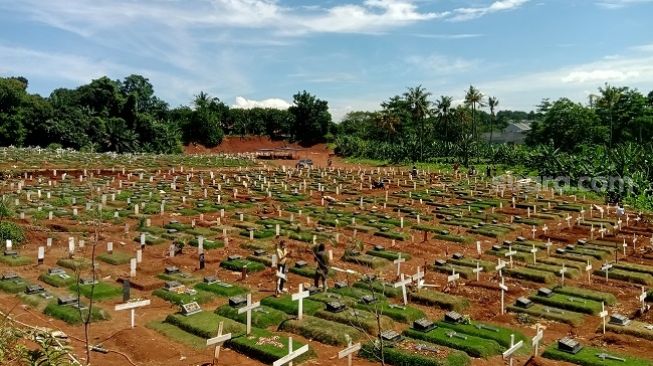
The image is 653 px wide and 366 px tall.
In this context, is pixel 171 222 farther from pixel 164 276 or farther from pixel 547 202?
pixel 547 202

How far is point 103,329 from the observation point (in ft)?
40.3

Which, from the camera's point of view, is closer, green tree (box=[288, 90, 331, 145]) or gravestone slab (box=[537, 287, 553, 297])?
gravestone slab (box=[537, 287, 553, 297])

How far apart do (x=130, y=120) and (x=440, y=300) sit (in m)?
70.8

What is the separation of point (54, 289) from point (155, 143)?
6516 cm

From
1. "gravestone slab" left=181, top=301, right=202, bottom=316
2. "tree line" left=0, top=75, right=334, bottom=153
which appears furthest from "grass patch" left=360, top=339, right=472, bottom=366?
"tree line" left=0, top=75, right=334, bottom=153

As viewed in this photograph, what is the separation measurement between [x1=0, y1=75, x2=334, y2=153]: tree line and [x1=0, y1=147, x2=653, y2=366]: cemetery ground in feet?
115

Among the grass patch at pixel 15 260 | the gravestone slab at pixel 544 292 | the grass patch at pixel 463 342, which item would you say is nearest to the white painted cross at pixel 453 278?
the gravestone slab at pixel 544 292

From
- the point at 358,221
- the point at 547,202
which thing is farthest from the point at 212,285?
the point at 547,202

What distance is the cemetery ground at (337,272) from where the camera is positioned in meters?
11.5

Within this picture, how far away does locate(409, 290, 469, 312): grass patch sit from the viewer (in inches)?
563

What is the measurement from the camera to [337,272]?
17.6 metres

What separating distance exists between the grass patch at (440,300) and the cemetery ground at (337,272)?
2.2 inches

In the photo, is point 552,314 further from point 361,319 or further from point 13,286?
point 13,286

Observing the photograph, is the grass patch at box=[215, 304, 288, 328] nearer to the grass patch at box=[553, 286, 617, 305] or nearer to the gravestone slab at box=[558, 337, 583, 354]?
the gravestone slab at box=[558, 337, 583, 354]
